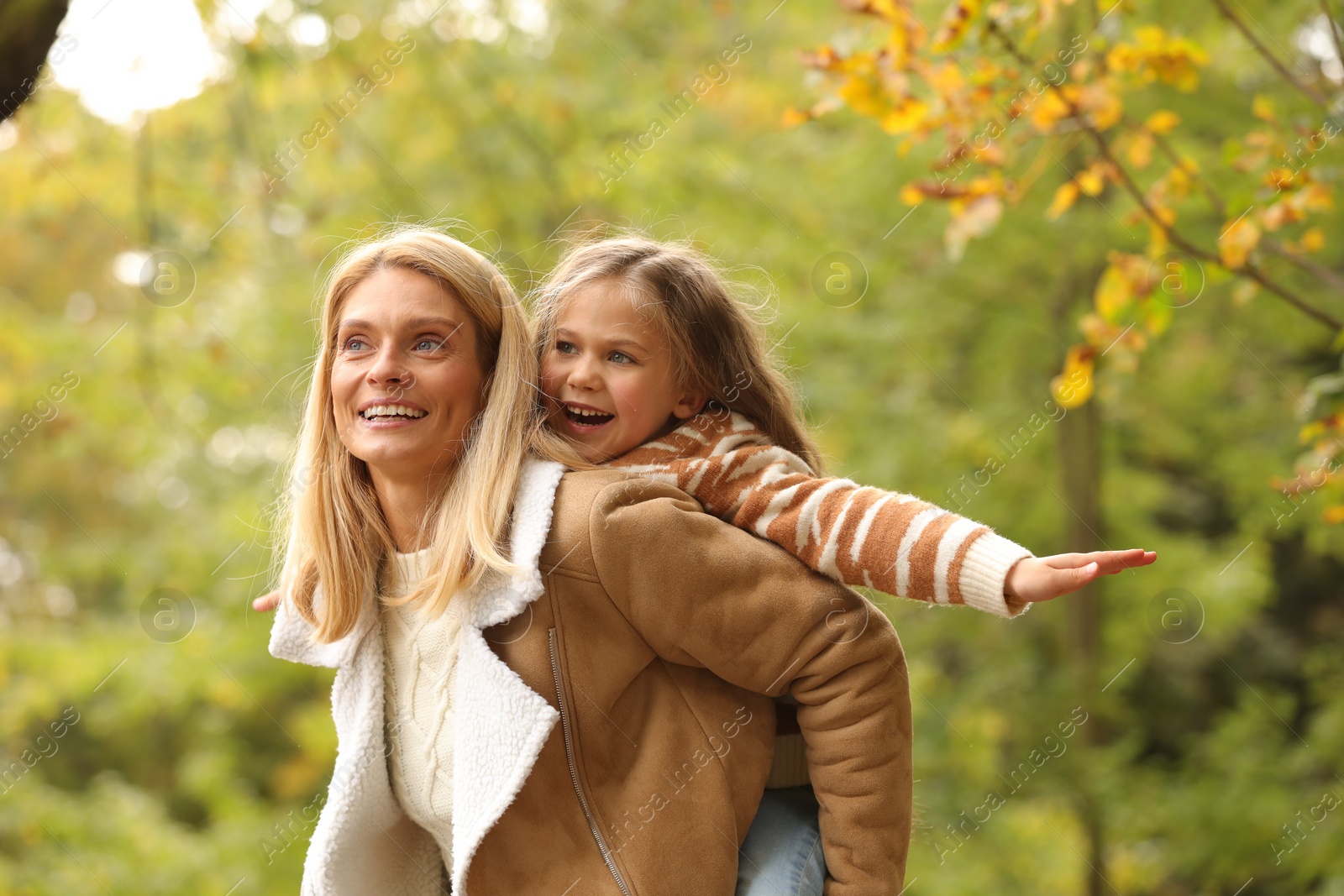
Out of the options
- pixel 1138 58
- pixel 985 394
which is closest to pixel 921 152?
pixel 985 394

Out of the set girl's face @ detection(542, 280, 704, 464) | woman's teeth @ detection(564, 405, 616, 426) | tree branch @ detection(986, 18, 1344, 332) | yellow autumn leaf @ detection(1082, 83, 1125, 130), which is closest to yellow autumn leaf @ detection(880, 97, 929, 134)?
tree branch @ detection(986, 18, 1344, 332)

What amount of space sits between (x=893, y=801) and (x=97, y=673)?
5.62 m

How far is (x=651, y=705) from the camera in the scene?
1.85 meters

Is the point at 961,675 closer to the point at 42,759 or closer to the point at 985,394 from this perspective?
the point at 985,394

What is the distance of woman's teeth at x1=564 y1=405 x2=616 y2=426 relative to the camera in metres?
2.01

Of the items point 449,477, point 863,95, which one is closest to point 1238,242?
point 863,95

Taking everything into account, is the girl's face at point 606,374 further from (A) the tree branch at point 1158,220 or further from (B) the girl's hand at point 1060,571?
(A) the tree branch at point 1158,220

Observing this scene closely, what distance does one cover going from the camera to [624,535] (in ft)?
5.71

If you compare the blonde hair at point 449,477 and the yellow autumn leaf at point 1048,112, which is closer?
the blonde hair at point 449,477

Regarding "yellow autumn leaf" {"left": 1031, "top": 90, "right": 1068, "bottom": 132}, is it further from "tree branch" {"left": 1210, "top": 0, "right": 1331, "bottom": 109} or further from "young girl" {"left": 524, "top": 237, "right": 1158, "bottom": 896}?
"young girl" {"left": 524, "top": 237, "right": 1158, "bottom": 896}

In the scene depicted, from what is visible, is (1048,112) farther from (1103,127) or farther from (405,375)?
(405,375)

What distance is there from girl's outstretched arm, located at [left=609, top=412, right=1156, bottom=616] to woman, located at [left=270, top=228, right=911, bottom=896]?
7 cm

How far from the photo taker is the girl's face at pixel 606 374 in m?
1.98

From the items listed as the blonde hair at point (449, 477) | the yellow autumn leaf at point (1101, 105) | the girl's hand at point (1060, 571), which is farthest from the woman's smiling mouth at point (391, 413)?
the yellow autumn leaf at point (1101, 105)
